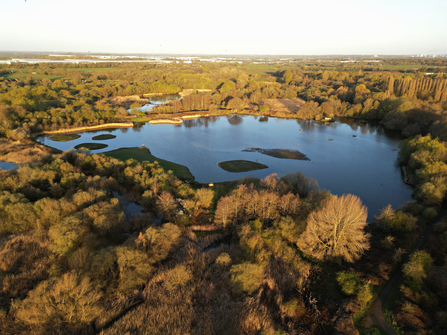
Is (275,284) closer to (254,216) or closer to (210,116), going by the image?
(254,216)

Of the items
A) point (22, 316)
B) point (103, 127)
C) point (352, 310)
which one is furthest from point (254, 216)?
point (103, 127)

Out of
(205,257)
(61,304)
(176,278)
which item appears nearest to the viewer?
(61,304)

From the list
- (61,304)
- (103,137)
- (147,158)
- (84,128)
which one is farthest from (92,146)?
(61,304)

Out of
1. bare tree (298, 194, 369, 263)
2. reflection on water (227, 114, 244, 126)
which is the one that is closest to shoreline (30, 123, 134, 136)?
reflection on water (227, 114, 244, 126)

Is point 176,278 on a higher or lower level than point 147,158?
higher

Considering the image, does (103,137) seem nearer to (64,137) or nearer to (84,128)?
(64,137)

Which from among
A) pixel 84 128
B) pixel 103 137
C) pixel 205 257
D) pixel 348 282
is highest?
pixel 84 128

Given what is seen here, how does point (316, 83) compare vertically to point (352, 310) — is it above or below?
above

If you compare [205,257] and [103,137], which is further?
[103,137]
